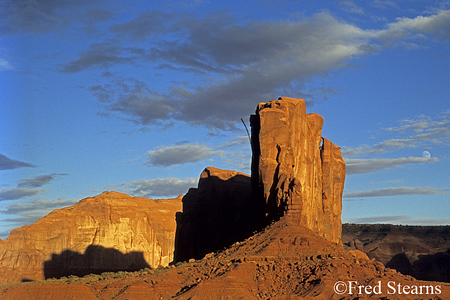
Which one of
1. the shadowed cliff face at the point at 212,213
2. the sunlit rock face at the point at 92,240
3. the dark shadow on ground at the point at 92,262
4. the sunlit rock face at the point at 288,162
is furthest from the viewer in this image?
the sunlit rock face at the point at 92,240

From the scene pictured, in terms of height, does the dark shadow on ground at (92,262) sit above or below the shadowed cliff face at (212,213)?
below

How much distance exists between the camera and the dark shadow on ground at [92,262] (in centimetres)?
12188

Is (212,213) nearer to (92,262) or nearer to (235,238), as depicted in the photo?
(235,238)

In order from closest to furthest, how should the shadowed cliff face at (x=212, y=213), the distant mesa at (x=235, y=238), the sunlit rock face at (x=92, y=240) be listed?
the distant mesa at (x=235, y=238)
the shadowed cliff face at (x=212, y=213)
the sunlit rock face at (x=92, y=240)

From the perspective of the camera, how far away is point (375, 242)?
171375 millimetres

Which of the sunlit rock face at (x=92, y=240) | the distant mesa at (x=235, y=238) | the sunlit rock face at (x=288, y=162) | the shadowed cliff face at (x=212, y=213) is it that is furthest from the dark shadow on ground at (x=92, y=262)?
the sunlit rock face at (x=288, y=162)

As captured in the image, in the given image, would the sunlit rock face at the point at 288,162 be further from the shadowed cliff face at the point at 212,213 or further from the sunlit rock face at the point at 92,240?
the sunlit rock face at the point at 92,240

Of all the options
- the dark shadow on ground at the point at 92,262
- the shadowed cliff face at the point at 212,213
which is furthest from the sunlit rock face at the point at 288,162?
the dark shadow on ground at the point at 92,262

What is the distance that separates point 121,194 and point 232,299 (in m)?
90.8

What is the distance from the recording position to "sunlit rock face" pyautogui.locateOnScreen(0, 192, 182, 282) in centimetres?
12231

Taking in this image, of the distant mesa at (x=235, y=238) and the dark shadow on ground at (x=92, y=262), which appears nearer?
the distant mesa at (x=235, y=238)

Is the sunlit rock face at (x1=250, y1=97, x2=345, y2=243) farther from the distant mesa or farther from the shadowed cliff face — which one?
the shadowed cliff face

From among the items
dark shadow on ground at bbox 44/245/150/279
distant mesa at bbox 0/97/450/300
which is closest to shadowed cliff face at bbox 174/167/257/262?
distant mesa at bbox 0/97/450/300

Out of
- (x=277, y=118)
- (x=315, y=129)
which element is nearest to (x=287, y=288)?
(x=277, y=118)
